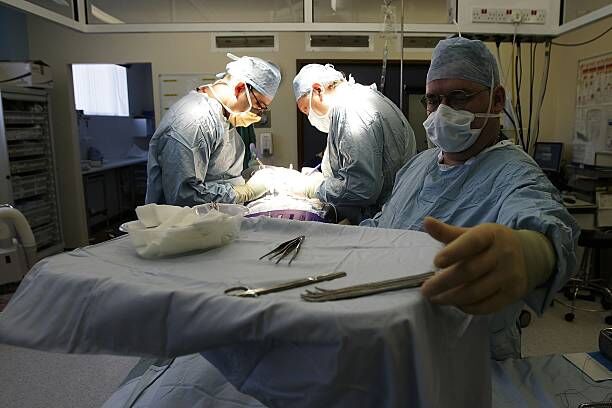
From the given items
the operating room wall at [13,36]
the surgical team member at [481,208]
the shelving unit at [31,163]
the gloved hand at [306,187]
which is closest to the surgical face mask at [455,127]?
the surgical team member at [481,208]

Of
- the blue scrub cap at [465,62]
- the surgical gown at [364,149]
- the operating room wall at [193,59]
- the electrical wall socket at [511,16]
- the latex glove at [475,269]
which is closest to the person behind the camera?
the latex glove at [475,269]

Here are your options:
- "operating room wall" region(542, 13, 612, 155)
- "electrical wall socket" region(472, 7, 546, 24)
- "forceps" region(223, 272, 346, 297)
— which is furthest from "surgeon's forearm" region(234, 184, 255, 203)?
"operating room wall" region(542, 13, 612, 155)

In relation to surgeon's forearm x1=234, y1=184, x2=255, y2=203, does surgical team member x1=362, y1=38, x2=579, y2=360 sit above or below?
above

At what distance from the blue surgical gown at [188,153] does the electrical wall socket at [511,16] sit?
1.23 m

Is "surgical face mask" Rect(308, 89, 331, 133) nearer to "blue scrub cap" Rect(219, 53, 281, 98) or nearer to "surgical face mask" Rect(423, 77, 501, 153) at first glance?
"blue scrub cap" Rect(219, 53, 281, 98)

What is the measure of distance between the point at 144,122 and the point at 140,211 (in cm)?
663

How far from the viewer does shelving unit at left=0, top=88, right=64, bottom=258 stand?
3.62 m

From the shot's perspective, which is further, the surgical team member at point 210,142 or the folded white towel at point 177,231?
the surgical team member at point 210,142

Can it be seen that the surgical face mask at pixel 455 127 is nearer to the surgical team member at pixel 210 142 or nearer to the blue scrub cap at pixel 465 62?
the blue scrub cap at pixel 465 62

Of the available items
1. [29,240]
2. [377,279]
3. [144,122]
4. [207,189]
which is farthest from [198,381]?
[144,122]

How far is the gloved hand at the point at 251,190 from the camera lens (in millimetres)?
2220

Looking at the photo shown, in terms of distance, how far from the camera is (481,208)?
1098 millimetres

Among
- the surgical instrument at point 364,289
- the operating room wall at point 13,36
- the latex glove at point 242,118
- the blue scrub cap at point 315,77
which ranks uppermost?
the operating room wall at point 13,36

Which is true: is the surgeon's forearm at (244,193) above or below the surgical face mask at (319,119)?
below
